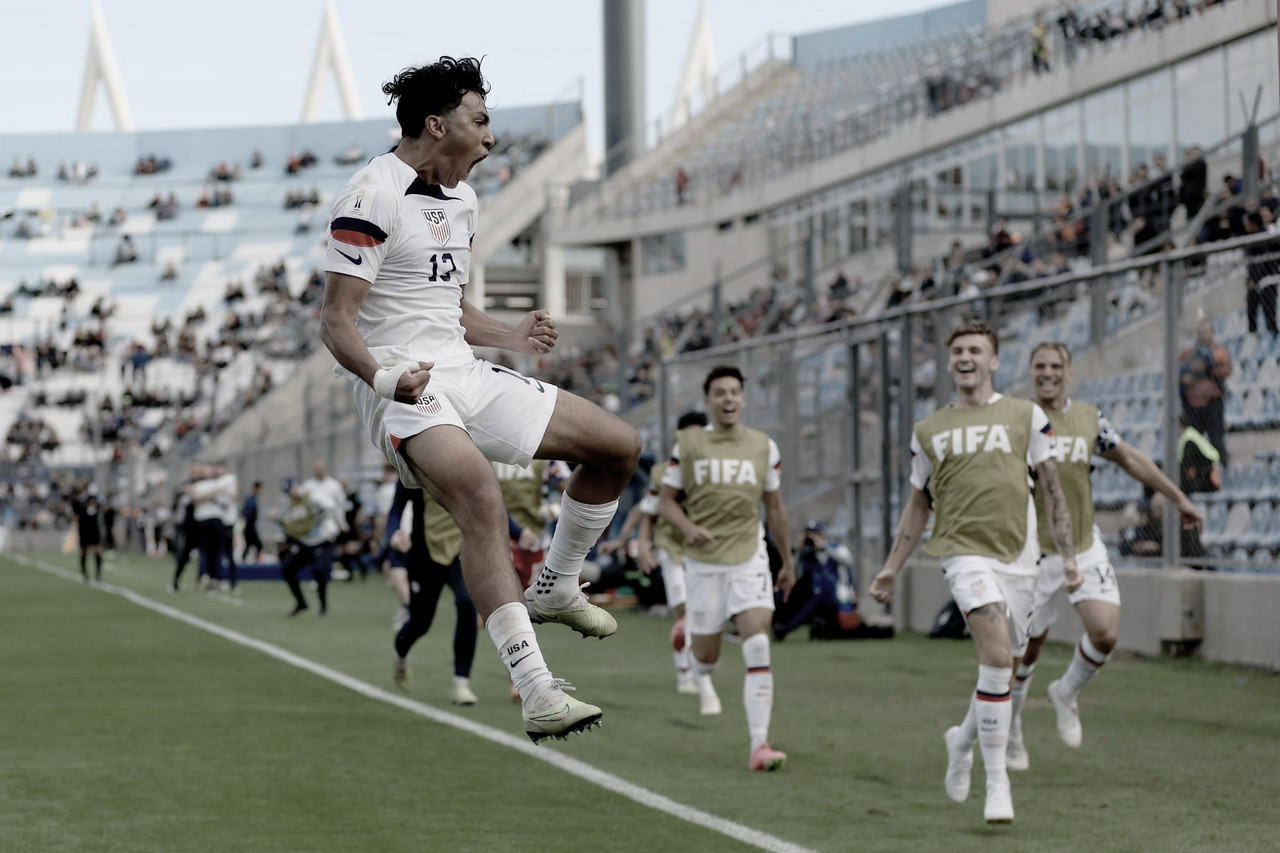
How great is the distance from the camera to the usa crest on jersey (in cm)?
562

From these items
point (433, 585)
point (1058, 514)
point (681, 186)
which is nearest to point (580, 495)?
point (1058, 514)

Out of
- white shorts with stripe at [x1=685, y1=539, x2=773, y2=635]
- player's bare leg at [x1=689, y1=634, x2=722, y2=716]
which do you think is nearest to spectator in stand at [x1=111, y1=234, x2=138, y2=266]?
player's bare leg at [x1=689, y1=634, x2=722, y2=716]

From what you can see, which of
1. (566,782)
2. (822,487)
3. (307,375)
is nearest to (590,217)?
(307,375)

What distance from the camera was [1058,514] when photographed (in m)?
8.26

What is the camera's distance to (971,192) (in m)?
33.6

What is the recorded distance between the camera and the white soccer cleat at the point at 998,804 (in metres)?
7.21

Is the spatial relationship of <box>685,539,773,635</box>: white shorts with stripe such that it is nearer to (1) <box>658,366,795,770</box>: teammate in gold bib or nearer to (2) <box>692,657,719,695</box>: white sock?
(1) <box>658,366,795,770</box>: teammate in gold bib

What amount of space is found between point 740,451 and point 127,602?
1570 cm

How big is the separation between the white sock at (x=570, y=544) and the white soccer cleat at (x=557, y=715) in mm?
791

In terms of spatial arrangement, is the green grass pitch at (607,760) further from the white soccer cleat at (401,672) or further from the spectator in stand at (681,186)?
the spectator in stand at (681,186)

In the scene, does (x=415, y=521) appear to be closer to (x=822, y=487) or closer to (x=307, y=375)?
(x=822, y=487)

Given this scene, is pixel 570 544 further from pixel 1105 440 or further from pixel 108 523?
pixel 108 523

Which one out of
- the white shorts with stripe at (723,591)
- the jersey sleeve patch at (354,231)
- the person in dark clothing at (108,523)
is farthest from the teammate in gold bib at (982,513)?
the person in dark clothing at (108,523)

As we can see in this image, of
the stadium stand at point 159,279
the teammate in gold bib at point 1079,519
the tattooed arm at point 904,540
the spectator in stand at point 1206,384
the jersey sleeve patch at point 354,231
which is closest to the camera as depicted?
the jersey sleeve patch at point 354,231
